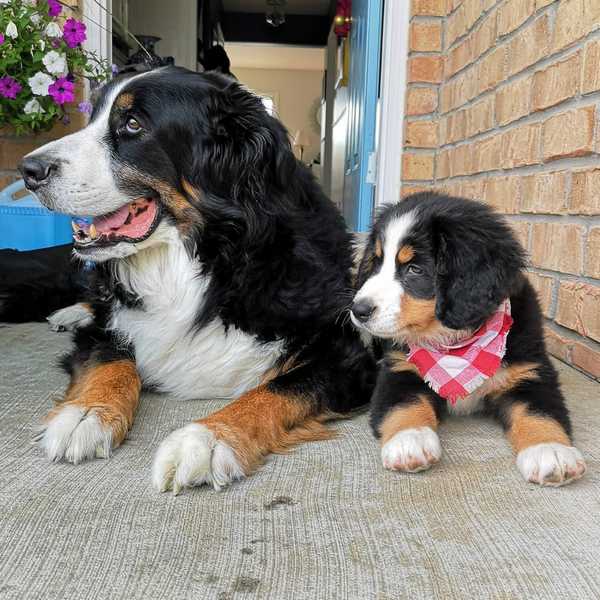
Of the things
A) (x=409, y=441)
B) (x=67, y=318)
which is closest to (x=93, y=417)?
(x=409, y=441)

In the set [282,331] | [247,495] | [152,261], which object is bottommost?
[247,495]

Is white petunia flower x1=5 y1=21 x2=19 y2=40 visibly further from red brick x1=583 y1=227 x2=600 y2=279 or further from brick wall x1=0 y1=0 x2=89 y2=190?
red brick x1=583 y1=227 x2=600 y2=279

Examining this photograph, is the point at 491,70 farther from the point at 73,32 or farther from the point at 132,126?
the point at 73,32

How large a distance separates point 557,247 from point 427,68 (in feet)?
5.93

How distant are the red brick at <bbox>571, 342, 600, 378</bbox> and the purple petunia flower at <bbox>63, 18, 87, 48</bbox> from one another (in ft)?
9.20

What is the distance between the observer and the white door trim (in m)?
3.66

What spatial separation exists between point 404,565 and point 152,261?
1134mm

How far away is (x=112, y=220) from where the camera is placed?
5.64 feet

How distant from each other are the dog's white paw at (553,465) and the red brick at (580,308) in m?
0.79

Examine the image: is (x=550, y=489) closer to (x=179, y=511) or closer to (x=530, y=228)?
(x=179, y=511)

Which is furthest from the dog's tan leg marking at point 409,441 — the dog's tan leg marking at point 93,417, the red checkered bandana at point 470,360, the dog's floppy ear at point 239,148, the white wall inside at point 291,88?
the white wall inside at point 291,88

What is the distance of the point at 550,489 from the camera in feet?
4.08

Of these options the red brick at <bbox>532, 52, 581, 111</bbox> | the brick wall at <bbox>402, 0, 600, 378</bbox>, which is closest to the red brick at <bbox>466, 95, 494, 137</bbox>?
the brick wall at <bbox>402, 0, 600, 378</bbox>

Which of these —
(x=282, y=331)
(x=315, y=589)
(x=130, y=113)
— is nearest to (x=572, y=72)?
(x=282, y=331)
